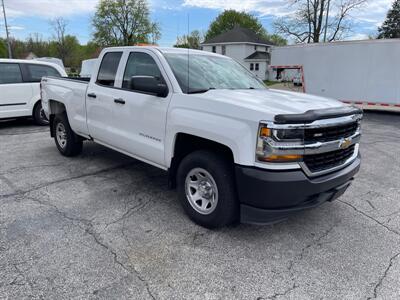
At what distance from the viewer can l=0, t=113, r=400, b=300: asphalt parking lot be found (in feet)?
8.55

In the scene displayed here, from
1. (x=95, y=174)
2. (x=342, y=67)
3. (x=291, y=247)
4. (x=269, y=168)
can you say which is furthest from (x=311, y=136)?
(x=342, y=67)

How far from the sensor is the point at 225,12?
69.2 metres

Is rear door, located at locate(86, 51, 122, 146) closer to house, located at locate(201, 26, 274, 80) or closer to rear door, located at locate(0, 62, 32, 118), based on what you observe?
rear door, located at locate(0, 62, 32, 118)

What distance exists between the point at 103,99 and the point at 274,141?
2893mm

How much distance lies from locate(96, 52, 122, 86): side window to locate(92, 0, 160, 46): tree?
175 ft

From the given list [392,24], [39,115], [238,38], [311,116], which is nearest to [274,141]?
[311,116]

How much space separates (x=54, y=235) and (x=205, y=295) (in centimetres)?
178

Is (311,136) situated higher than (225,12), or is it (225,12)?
(225,12)

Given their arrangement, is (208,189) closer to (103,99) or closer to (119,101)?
(119,101)

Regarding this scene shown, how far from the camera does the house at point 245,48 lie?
48.6 metres

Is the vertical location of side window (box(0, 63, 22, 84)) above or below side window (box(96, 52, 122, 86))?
below

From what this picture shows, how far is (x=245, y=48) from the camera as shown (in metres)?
51.4

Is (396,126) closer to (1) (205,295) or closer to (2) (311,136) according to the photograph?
(2) (311,136)

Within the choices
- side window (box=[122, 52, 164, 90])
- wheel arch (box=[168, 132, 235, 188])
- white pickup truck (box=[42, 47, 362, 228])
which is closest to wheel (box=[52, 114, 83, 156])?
white pickup truck (box=[42, 47, 362, 228])
